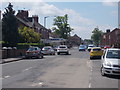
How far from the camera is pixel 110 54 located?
52.2 feet

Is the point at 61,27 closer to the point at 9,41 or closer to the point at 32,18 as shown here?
the point at 32,18

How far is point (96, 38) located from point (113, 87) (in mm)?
157627

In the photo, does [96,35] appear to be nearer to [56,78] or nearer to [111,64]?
[111,64]

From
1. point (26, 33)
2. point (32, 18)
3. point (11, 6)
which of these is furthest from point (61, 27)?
point (11, 6)

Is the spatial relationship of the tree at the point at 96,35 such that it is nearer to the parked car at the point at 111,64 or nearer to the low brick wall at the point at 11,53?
the low brick wall at the point at 11,53

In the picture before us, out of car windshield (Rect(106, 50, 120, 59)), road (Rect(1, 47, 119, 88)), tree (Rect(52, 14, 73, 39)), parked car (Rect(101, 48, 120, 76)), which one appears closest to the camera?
road (Rect(1, 47, 119, 88))

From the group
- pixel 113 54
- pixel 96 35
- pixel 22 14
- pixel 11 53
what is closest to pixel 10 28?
pixel 11 53

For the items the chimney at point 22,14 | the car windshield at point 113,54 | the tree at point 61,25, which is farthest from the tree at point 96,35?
the car windshield at point 113,54

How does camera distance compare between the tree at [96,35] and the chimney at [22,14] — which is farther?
the tree at [96,35]

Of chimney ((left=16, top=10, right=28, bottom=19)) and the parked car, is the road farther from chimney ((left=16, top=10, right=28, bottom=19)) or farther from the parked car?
chimney ((left=16, top=10, right=28, bottom=19))

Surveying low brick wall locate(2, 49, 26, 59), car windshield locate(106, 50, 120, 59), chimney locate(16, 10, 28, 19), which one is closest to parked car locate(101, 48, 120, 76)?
car windshield locate(106, 50, 120, 59)

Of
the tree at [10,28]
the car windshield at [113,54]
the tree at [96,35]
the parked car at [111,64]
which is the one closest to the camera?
the parked car at [111,64]

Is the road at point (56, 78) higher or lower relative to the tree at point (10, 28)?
lower

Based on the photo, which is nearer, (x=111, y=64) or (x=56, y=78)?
(x=56, y=78)
